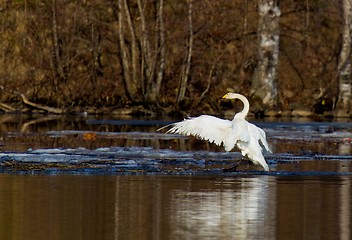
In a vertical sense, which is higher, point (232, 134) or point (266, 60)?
point (266, 60)

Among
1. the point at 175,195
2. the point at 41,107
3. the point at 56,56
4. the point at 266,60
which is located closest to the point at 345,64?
the point at 266,60

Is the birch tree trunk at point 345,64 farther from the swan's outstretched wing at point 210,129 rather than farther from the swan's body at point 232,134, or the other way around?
the swan's outstretched wing at point 210,129

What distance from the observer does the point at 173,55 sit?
1642 inches

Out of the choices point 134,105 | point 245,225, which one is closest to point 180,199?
point 245,225

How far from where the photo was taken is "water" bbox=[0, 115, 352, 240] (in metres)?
11.3

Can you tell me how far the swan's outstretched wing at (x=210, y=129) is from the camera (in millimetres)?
17891

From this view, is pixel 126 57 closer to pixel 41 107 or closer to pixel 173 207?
pixel 41 107

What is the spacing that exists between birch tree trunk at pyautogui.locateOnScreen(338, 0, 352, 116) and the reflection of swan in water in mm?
23696

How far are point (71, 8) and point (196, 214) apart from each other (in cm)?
3073

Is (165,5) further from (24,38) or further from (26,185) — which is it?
(26,185)

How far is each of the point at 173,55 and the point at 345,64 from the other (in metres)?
6.81

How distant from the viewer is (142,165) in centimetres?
1805

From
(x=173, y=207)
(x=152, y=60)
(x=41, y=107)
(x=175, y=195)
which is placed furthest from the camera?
(x=152, y=60)

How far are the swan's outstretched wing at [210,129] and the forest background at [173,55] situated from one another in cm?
1973
